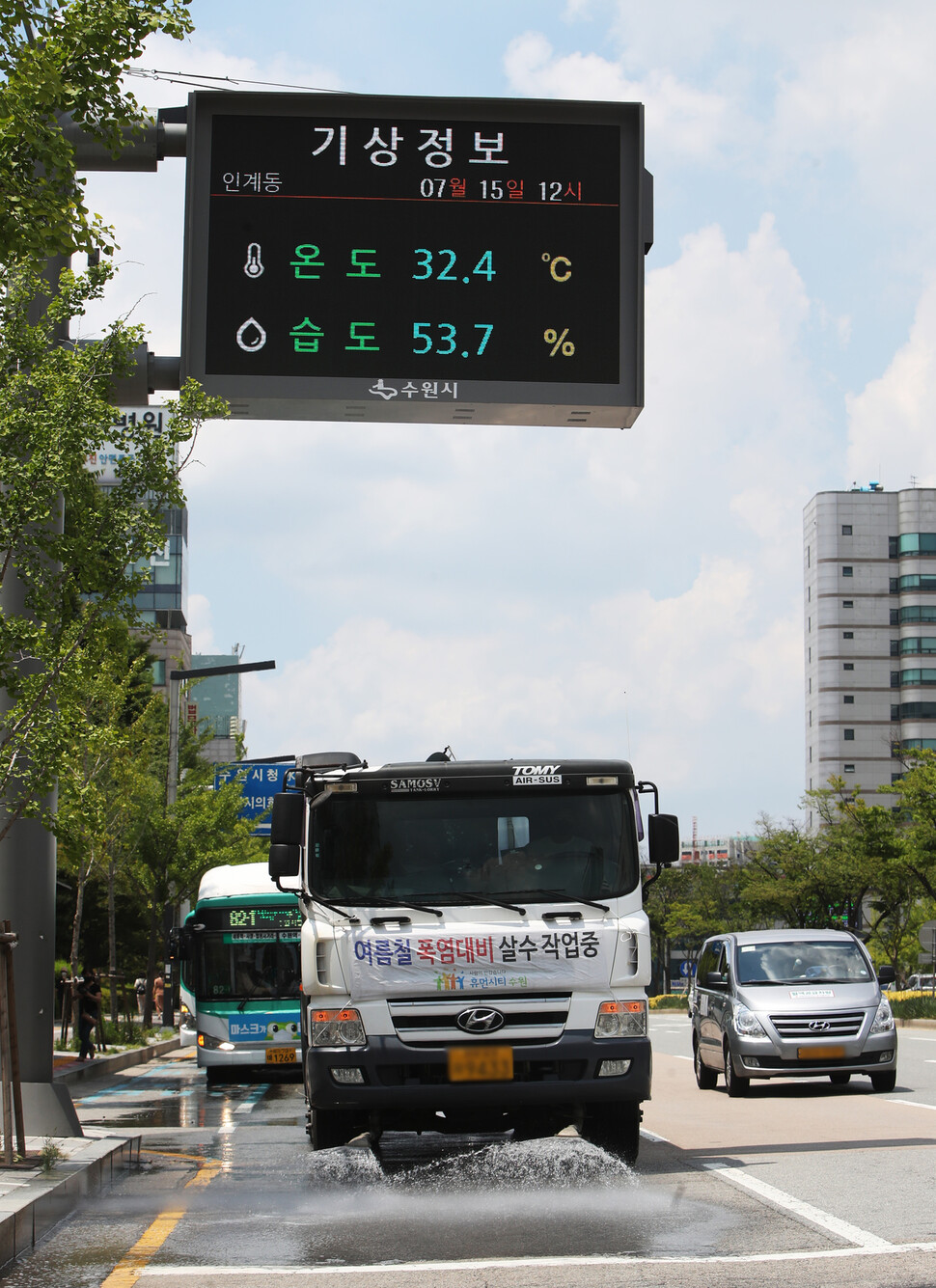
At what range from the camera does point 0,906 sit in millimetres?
13164

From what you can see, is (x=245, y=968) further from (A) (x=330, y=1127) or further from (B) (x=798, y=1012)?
(A) (x=330, y=1127)

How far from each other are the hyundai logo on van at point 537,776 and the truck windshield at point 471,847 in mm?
106

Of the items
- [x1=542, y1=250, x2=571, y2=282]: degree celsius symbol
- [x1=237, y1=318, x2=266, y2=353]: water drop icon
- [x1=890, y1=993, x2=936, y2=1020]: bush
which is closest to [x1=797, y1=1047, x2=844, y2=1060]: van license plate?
[x1=542, y1=250, x2=571, y2=282]: degree celsius symbol

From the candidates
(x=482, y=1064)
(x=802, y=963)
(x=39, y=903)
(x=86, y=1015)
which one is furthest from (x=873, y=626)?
(x=482, y=1064)

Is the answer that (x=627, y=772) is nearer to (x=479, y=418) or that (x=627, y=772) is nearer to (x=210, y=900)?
(x=479, y=418)

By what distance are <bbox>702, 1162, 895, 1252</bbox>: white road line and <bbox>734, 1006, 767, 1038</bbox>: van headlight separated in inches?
230

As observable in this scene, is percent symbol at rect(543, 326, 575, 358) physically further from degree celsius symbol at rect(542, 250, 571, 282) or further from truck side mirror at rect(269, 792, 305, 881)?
truck side mirror at rect(269, 792, 305, 881)

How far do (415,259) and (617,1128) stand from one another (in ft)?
22.8

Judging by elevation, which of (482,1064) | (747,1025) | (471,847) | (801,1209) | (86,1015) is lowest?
(86,1015)

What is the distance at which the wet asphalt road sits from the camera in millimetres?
7348

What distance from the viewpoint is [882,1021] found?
17109 mm

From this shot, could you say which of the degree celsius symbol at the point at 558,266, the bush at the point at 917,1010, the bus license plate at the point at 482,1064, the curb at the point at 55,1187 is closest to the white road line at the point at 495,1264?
the curb at the point at 55,1187

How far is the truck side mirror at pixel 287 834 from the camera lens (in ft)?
35.1

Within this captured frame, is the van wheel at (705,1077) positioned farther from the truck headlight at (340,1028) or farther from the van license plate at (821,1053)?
the truck headlight at (340,1028)
